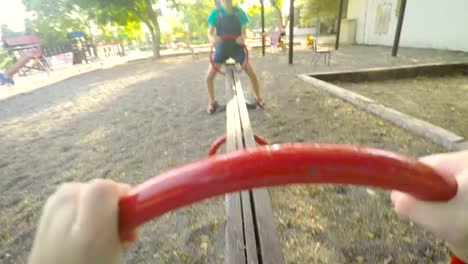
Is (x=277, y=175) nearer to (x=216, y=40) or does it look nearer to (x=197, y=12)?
(x=216, y=40)

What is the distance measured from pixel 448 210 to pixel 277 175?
20cm

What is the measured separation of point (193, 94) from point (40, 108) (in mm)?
3178

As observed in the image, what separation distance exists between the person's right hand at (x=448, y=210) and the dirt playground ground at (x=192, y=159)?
102 cm

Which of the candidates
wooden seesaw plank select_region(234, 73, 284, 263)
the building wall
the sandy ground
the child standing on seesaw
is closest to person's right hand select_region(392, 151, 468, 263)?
wooden seesaw plank select_region(234, 73, 284, 263)

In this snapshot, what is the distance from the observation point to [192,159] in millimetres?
2398

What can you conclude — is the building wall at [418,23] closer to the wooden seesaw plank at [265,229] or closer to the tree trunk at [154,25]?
the wooden seesaw plank at [265,229]

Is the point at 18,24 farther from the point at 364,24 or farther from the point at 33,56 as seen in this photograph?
the point at 364,24

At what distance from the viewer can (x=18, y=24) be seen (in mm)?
25844

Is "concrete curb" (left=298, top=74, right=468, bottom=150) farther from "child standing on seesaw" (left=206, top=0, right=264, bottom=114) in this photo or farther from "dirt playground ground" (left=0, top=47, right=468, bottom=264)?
"child standing on seesaw" (left=206, top=0, right=264, bottom=114)

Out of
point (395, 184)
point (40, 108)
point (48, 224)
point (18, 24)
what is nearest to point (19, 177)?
point (48, 224)

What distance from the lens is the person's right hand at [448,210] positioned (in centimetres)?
30

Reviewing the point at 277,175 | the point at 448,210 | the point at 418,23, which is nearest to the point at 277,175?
the point at 277,175

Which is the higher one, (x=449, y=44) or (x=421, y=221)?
(x=421, y=221)

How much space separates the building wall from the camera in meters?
7.77
